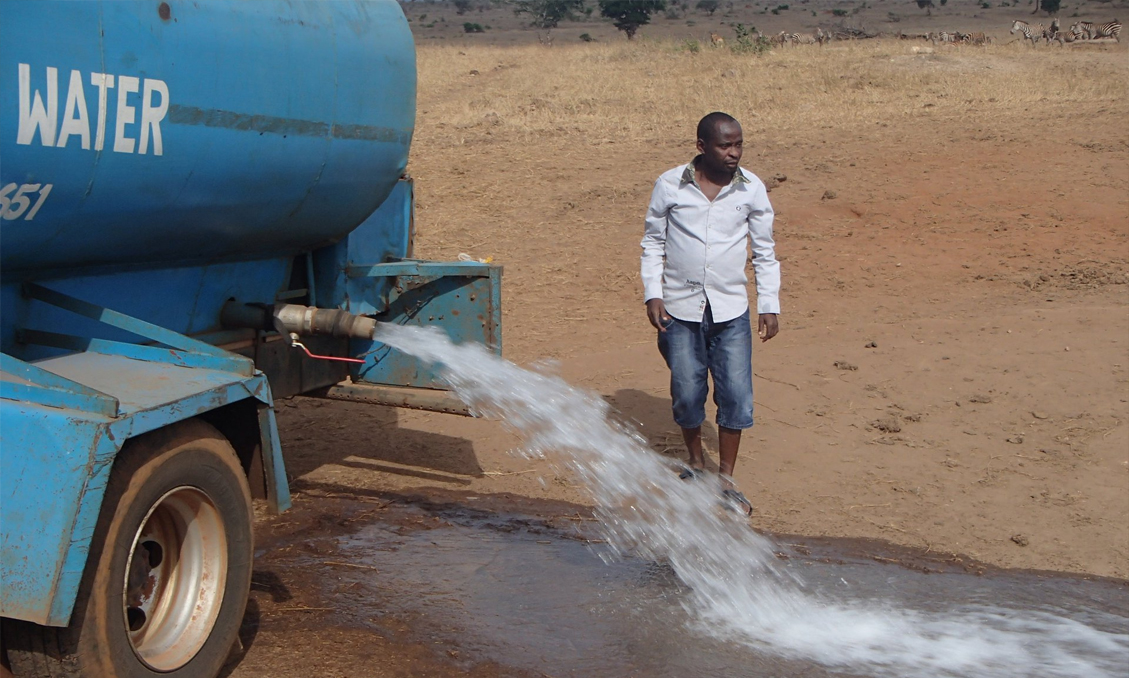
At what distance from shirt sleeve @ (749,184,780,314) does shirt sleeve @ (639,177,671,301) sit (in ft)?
1.27

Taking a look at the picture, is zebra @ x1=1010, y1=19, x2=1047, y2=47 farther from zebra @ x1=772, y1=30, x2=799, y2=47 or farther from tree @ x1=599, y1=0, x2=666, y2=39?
tree @ x1=599, y1=0, x2=666, y2=39

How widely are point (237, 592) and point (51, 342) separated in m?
1.01

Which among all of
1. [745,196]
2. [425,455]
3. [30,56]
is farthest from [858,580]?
[30,56]

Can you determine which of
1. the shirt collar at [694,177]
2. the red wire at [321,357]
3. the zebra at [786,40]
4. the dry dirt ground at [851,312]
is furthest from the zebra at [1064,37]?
the red wire at [321,357]

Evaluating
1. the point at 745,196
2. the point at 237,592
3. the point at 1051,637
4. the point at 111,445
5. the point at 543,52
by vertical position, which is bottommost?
the point at 1051,637

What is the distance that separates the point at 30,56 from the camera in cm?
299

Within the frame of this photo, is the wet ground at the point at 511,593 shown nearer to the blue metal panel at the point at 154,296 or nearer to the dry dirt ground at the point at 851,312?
the dry dirt ground at the point at 851,312

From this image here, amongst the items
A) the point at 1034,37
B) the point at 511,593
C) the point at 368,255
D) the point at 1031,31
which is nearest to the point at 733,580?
the point at 511,593

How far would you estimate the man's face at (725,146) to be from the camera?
4617mm

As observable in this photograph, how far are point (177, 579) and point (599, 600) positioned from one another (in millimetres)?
1597

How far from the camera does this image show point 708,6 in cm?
6012

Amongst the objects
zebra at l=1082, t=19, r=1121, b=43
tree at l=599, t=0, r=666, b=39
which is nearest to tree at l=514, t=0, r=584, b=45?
tree at l=599, t=0, r=666, b=39

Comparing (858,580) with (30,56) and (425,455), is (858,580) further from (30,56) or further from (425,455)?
(30,56)

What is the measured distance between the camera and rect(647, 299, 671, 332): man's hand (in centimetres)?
480
